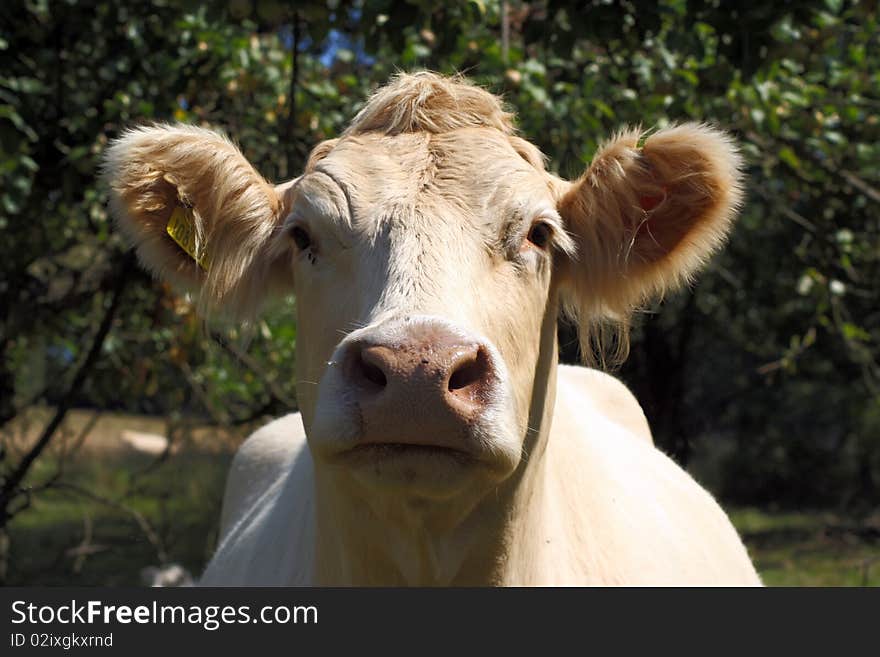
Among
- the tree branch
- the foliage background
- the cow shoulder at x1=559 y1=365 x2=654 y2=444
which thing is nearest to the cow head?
the foliage background

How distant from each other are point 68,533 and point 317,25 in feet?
33.2

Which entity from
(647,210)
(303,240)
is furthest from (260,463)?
(647,210)

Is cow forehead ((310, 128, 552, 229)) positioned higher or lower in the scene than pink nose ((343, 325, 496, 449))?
higher

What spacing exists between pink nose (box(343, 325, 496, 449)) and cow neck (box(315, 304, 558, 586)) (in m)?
0.34

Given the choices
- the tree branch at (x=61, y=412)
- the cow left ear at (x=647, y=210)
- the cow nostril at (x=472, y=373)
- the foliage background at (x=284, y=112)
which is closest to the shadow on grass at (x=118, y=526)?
the foliage background at (x=284, y=112)

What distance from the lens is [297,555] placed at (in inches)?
130

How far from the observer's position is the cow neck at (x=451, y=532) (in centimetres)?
260

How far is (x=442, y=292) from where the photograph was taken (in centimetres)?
237

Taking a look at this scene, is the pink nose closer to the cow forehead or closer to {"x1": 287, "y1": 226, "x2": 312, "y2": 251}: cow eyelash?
the cow forehead

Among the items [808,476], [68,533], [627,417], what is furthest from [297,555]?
[808,476]

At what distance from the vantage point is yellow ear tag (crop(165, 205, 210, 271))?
122 inches

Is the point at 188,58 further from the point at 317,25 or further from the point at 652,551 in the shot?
the point at 652,551

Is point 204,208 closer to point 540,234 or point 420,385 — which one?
point 540,234

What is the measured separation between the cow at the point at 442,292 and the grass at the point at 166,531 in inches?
141
